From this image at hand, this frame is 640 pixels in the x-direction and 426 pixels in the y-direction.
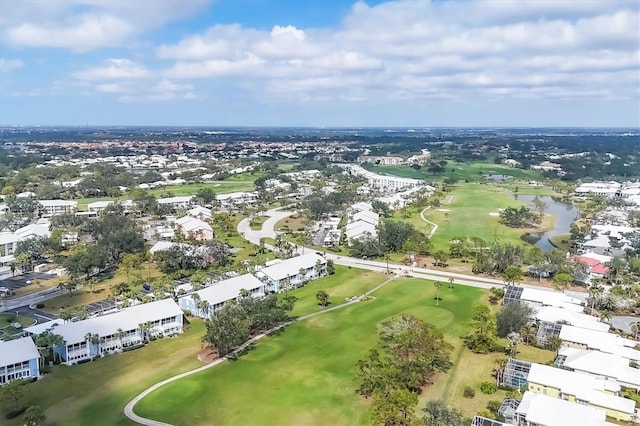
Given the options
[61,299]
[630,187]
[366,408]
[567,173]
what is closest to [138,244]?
[61,299]

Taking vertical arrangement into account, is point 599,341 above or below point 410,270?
above

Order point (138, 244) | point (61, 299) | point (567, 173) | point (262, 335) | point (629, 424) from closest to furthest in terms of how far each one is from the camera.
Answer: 1. point (629, 424)
2. point (262, 335)
3. point (61, 299)
4. point (138, 244)
5. point (567, 173)

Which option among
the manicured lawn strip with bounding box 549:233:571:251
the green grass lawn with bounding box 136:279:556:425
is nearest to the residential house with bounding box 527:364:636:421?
the green grass lawn with bounding box 136:279:556:425

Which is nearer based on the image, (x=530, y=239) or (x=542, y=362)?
(x=542, y=362)

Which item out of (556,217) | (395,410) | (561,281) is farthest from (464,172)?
(395,410)

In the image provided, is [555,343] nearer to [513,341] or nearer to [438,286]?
[513,341]

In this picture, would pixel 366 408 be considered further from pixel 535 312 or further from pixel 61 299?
pixel 61 299

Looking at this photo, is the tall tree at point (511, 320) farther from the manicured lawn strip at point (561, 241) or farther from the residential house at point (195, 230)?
the residential house at point (195, 230)
